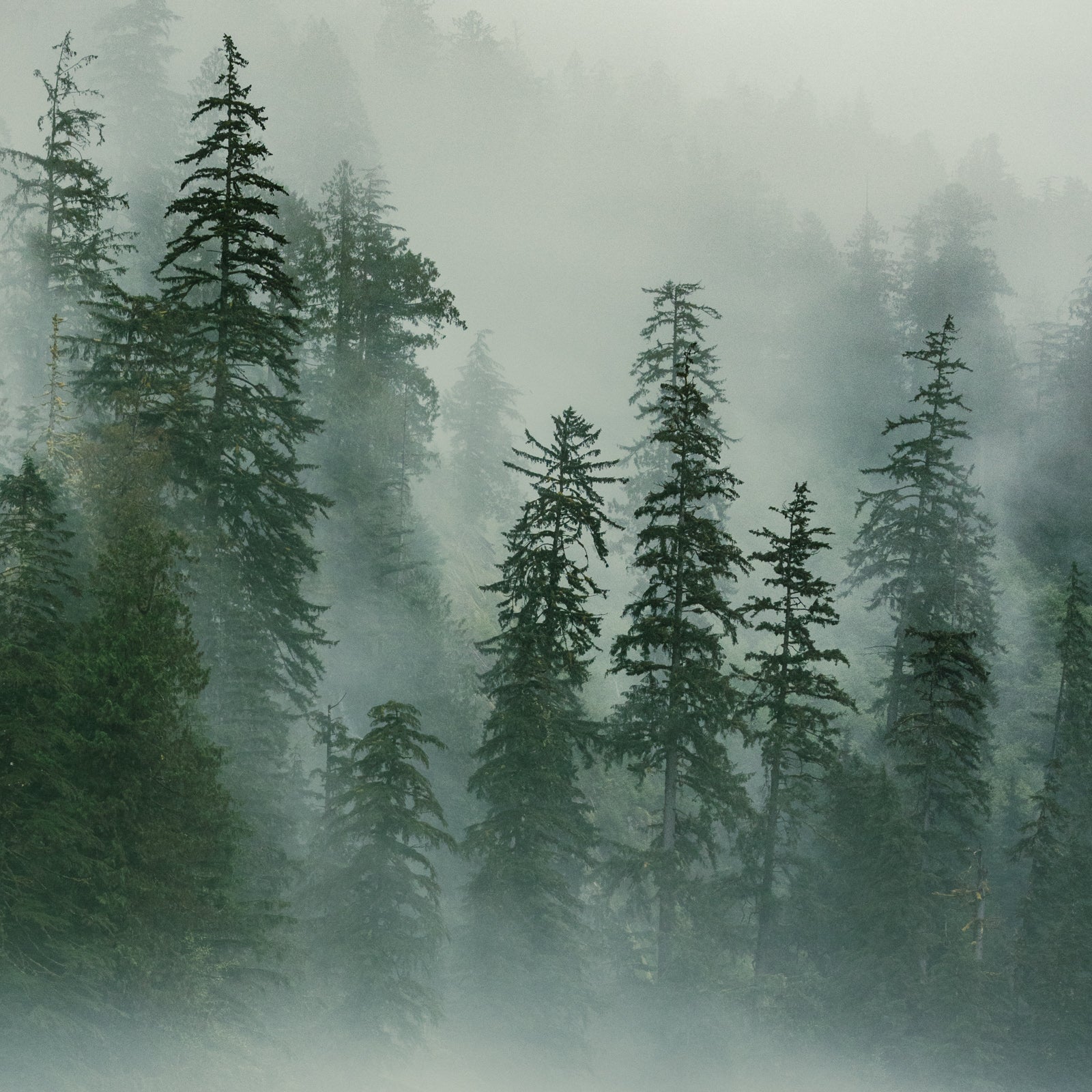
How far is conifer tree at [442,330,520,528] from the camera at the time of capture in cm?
5078

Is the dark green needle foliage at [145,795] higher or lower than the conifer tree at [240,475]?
lower

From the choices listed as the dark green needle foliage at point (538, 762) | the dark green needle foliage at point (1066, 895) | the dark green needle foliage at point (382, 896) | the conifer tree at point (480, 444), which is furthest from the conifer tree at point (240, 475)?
the conifer tree at point (480, 444)

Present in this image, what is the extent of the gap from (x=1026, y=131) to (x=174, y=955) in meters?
203

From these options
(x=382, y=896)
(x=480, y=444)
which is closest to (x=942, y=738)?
(x=382, y=896)

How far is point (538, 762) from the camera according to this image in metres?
22.5

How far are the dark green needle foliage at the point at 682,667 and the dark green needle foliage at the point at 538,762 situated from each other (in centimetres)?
150

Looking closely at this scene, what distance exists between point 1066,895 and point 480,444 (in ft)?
112

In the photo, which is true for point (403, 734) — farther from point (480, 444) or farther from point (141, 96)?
point (141, 96)

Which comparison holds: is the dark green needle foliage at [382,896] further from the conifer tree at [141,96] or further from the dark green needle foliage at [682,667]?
the conifer tree at [141,96]

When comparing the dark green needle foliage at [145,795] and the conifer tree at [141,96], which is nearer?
the dark green needle foliage at [145,795]

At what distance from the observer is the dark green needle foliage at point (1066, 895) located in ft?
81.0

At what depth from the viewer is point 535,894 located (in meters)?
22.7

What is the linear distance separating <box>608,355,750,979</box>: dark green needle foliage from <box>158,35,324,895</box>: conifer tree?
7943mm

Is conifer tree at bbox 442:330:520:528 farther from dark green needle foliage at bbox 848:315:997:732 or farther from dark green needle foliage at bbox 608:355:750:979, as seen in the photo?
dark green needle foliage at bbox 608:355:750:979
